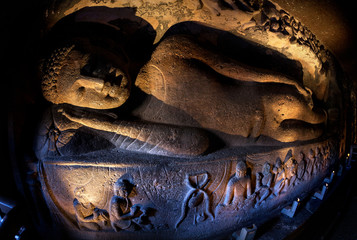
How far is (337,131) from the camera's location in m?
2.69

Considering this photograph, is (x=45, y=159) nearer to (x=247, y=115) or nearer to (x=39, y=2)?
(x=39, y=2)

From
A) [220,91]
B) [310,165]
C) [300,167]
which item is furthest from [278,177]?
[220,91]

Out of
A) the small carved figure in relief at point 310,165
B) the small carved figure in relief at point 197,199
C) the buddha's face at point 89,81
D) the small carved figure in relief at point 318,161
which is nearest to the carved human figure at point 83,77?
the buddha's face at point 89,81

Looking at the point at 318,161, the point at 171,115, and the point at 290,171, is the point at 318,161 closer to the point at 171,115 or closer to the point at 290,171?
the point at 290,171

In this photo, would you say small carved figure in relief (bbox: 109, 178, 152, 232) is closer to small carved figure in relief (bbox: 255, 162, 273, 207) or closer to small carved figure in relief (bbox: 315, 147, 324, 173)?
small carved figure in relief (bbox: 255, 162, 273, 207)

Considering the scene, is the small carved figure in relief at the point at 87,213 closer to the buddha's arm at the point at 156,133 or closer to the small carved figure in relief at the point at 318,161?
the buddha's arm at the point at 156,133

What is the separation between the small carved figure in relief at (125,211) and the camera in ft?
5.43

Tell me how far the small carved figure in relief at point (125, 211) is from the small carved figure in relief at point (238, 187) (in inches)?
31.7

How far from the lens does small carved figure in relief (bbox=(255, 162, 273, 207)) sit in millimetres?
2066

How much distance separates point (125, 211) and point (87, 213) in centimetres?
35

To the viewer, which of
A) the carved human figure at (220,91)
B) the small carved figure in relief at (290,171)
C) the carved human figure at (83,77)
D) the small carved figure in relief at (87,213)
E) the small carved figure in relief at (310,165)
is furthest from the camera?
the small carved figure in relief at (310,165)

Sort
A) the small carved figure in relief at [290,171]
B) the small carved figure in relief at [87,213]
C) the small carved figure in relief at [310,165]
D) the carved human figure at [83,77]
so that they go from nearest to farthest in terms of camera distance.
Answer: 1. the carved human figure at [83,77]
2. the small carved figure in relief at [87,213]
3. the small carved figure in relief at [290,171]
4. the small carved figure in relief at [310,165]

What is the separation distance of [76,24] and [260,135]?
2140mm

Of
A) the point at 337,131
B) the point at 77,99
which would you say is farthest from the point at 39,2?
the point at 337,131
